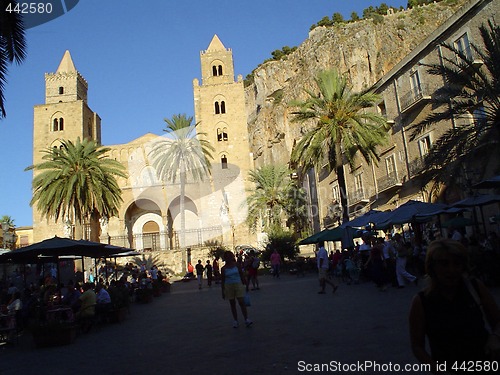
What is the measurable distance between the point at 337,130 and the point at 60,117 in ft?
121

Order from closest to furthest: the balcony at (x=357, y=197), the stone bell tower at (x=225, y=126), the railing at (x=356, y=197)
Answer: the balcony at (x=357, y=197) < the railing at (x=356, y=197) < the stone bell tower at (x=225, y=126)

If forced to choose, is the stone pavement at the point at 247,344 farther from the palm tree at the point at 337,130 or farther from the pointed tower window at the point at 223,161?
the pointed tower window at the point at 223,161

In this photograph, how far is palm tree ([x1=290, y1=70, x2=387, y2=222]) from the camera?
1991cm

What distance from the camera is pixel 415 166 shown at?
23.9m

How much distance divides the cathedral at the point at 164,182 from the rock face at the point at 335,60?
553 centimetres

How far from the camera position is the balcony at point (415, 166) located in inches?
915

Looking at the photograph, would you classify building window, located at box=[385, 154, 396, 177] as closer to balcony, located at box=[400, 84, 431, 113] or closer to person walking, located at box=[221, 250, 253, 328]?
balcony, located at box=[400, 84, 431, 113]

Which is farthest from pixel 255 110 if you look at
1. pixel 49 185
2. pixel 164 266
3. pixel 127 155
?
pixel 49 185

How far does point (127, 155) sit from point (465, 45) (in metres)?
36.2

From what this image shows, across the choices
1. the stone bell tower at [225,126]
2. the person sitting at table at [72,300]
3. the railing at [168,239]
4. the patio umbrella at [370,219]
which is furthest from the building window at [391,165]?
the stone bell tower at [225,126]

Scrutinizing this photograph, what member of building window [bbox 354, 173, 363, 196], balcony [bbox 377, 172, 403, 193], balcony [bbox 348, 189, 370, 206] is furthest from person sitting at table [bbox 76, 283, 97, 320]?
building window [bbox 354, 173, 363, 196]

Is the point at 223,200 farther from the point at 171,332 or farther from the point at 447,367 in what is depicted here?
the point at 447,367

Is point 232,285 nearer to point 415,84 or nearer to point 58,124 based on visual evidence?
point 415,84

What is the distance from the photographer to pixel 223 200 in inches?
1781
